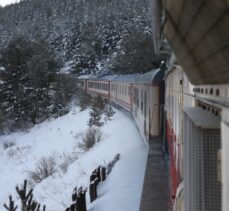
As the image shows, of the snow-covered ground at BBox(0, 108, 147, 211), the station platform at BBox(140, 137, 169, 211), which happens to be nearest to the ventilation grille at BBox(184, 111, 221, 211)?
the station platform at BBox(140, 137, 169, 211)

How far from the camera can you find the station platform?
290 inches

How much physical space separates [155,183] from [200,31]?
21.4ft

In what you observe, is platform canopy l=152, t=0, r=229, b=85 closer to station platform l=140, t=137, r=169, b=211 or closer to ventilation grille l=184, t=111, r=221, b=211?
ventilation grille l=184, t=111, r=221, b=211

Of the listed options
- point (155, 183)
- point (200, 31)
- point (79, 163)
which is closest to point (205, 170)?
point (200, 31)

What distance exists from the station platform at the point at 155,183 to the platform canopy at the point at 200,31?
14.7ft

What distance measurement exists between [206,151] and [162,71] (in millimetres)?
9799

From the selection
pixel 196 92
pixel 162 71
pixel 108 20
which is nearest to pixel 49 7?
pixel 108 20

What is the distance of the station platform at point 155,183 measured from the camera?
7.37m

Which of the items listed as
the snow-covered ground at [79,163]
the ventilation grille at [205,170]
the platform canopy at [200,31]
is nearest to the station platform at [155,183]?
the snow-covered ground at [79,163]

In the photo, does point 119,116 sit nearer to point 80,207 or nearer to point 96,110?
point 96,110

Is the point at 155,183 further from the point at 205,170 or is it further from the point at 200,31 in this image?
the point at 200,31

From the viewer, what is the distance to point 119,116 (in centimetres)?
2814

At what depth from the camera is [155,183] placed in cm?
848

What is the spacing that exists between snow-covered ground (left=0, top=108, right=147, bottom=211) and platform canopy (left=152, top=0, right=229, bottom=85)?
7.23 meters
